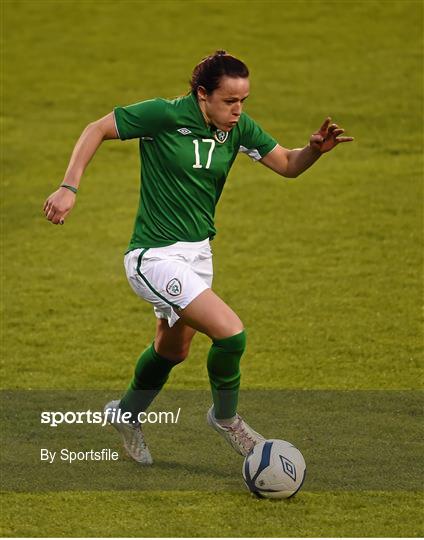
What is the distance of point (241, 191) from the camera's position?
1484 cm

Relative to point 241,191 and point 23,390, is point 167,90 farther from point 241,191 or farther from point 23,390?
point 23,390

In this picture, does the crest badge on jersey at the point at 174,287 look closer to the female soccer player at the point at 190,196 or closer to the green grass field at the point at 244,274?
the female soccer player at the point at 190,196

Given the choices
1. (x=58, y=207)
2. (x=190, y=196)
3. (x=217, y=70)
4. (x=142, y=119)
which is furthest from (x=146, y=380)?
(x=217, y=70)

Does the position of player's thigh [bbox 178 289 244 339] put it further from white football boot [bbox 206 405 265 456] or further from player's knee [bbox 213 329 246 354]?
white football boot [bbox 206 405 265 456]

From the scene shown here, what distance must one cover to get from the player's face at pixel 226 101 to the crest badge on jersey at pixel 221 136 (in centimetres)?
9

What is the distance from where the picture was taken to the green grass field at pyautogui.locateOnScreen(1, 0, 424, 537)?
7.18 m

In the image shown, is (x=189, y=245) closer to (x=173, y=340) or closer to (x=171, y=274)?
(x=171, y=274)

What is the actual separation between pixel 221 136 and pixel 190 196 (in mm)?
370

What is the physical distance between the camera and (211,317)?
23.3ft

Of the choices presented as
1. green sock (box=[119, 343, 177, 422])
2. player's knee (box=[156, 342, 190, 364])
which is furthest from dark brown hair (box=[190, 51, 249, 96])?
green sock (box=[119, 343, 177, 422])

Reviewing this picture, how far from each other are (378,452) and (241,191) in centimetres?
718

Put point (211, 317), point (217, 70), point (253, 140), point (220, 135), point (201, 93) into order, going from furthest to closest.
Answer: point (253, 140), point (220, 135), point (201, 93), point (217, 70), point (211, 317)

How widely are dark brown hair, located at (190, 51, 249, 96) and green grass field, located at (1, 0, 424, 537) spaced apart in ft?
6.96

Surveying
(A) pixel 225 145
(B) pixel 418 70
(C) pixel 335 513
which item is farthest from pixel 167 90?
(C) pixel 335 513
